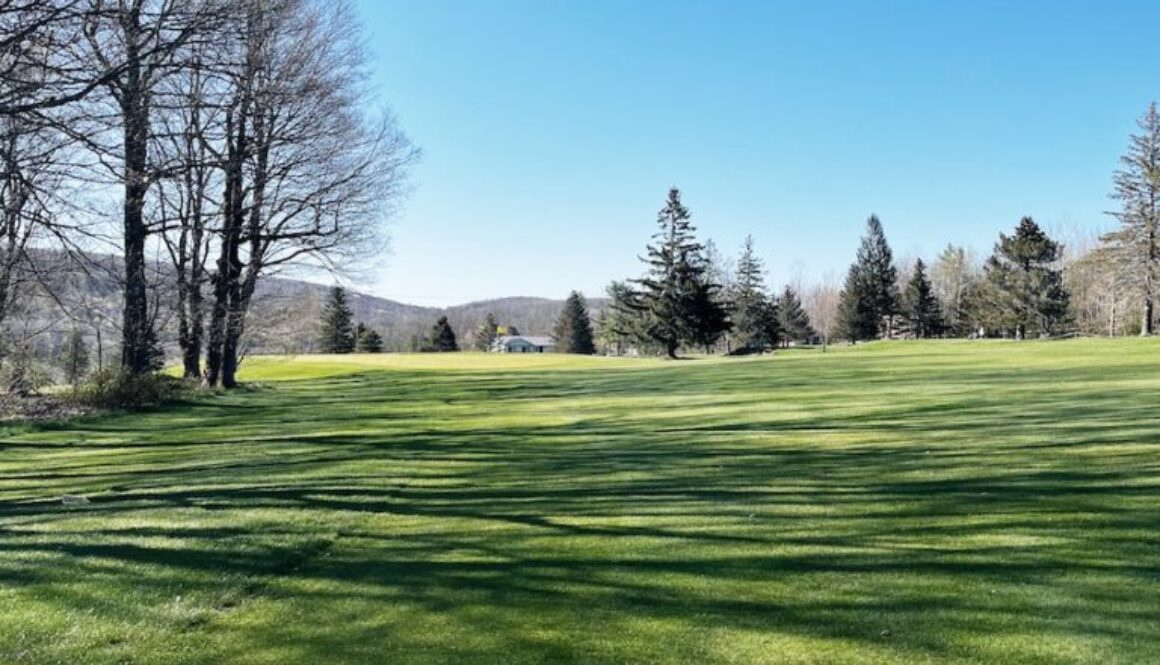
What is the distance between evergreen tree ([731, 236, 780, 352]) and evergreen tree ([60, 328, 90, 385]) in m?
55.3

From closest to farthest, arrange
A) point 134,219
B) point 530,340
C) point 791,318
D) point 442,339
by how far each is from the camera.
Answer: point 134,219 < point 791,318 < point 442,339 < point 530,340

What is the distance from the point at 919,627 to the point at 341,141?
81.1 ft

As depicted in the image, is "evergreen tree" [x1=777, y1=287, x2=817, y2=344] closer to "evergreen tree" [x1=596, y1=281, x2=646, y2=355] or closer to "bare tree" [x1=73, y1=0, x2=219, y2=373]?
"evergreen tree" [x1=596, y1=281, x2=646, y2=355]

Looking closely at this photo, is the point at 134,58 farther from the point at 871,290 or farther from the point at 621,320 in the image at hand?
the point at 871,290

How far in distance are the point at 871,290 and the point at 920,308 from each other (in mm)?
5291

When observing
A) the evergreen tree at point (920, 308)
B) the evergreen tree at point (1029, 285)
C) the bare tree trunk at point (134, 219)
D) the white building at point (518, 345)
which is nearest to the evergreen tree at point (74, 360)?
the bare tree trunk at point (134, 219)

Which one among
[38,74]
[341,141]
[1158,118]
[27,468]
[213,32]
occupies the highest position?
[1158,118]

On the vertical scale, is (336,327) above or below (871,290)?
below

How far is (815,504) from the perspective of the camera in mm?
6250

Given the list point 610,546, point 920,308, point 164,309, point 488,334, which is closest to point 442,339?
point 488,334

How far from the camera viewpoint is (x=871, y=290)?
7431cm

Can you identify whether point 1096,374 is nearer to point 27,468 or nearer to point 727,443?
point 727,443

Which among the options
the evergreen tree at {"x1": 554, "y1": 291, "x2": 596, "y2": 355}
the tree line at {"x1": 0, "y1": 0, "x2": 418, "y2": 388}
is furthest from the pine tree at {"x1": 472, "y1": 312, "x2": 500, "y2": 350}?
the tree line at {"x1": 0, "y1": 0, "x2": 418, "y2": 388}

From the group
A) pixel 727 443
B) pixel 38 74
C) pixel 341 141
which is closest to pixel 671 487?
pixel 727 443
